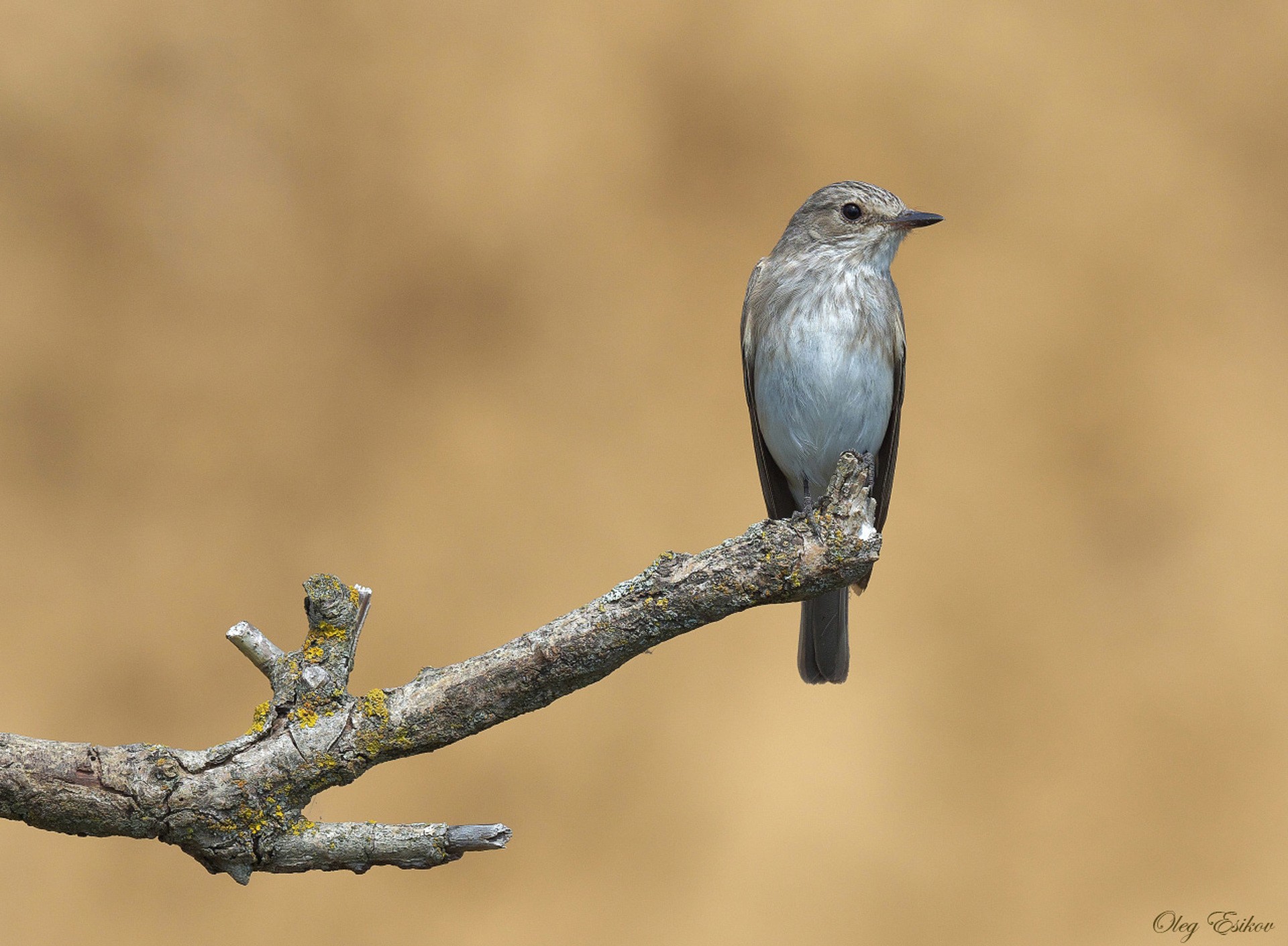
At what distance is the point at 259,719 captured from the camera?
181cm

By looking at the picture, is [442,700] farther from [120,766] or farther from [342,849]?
[120,766]

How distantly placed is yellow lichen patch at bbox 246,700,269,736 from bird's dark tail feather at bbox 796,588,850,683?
171 centimetres

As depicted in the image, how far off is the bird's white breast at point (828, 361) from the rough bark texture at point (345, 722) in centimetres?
99

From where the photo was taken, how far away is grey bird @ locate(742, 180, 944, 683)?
279cm

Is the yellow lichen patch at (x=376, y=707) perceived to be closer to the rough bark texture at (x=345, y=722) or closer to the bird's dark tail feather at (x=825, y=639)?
the rough bark texture at (x=345, y=722)

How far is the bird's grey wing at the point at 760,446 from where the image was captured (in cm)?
304

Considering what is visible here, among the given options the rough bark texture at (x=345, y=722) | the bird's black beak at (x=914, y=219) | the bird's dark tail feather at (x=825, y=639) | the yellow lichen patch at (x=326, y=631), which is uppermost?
the bird's black beak at (x=914, y=219)

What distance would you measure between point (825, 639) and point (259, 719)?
1.77 m

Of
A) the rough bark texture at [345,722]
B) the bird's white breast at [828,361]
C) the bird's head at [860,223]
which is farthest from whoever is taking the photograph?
the bird's head at [860,223]

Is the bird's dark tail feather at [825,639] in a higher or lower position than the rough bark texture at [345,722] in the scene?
higher

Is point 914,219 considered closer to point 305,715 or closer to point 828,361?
point 828,361

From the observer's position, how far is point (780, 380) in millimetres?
2836

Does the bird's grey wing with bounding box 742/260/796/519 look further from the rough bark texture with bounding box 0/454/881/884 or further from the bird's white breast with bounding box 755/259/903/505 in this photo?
the rough bark texture with bounding box 0/454/881/884

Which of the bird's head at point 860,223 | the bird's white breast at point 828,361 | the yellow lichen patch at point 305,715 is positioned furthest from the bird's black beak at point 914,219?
the yellow lichen patch at point 305,715
